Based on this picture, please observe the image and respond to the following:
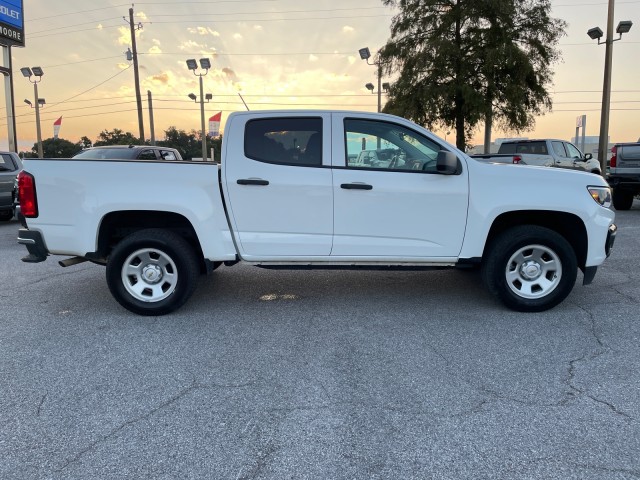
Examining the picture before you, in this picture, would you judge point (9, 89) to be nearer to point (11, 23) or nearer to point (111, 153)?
point (11, 23)

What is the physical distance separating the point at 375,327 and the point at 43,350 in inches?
112

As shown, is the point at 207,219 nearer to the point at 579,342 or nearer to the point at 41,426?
the point at 41,426

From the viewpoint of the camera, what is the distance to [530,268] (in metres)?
4.72

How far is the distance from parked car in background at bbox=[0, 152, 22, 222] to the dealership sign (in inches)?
400

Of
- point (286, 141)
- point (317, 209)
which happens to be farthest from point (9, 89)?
point (317, 209)

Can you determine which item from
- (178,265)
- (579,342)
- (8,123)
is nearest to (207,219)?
(178,265)

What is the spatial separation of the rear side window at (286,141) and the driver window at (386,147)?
320mm

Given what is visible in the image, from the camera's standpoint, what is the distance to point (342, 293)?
5.50m

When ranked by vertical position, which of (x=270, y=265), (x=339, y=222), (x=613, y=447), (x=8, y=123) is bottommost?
(x=613, y=447)

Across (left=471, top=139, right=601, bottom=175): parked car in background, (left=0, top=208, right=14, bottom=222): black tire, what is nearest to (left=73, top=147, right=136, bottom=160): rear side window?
(left=0, top=208, right=14, bottom=222): black tire

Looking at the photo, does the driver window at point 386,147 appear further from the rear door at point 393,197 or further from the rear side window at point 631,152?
the rear side window at point 631,152

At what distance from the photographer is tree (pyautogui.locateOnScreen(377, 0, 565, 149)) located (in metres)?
21.9

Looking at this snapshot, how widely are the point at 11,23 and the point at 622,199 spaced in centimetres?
2348

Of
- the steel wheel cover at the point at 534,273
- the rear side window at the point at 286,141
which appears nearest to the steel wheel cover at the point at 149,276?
the rear side window at the point at 286,141
